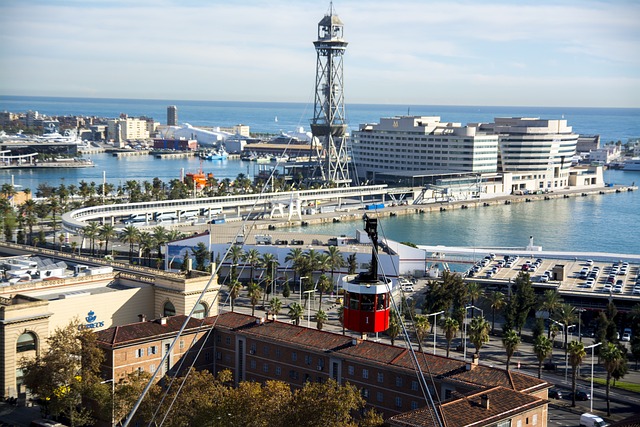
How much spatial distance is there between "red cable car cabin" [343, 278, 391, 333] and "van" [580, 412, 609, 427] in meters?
7.23

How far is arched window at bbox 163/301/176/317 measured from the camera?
17203mm

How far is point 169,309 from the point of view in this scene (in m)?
17.3

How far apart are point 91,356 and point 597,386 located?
8.89m

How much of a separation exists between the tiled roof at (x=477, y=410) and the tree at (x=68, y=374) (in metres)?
4.71

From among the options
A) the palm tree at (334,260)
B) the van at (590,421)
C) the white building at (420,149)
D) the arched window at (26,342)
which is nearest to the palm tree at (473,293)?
the palm tree at (334,260)

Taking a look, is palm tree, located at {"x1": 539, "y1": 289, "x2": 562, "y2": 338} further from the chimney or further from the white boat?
the white boat

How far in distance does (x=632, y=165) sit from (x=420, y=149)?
27.7m

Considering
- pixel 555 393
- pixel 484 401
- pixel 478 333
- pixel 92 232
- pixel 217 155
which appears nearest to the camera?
pixel 484 401

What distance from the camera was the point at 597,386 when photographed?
16.8 metres

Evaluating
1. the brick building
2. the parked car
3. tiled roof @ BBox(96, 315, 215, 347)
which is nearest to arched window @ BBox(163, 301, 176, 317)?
the brick building

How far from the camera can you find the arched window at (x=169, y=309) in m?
17.2

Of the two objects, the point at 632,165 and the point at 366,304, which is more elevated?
the point at 366,304

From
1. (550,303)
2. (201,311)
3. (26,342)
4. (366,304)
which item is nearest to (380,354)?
(201,311)

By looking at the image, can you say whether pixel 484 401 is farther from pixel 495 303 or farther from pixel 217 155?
pixel 217 155
